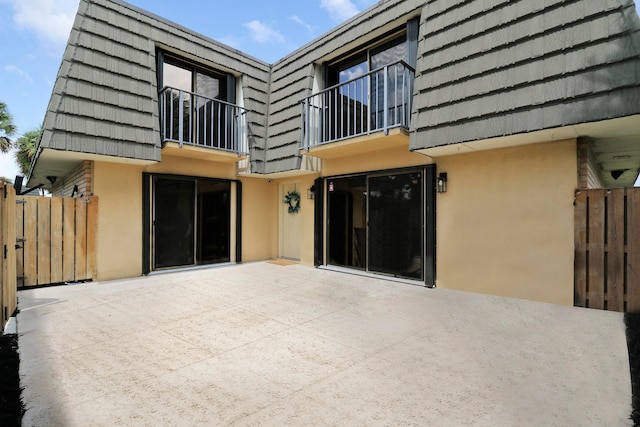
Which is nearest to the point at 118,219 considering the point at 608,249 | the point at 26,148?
the point at 608,249

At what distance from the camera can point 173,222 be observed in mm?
6922

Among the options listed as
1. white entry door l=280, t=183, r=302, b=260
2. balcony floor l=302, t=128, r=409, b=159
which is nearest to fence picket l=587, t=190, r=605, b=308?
balcony floor l=302, t=128, r=409, b=159

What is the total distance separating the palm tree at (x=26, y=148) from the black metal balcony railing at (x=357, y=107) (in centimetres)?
1606

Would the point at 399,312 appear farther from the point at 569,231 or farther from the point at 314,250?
the point at 314,250

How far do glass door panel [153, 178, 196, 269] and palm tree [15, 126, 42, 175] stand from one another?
44.0ft

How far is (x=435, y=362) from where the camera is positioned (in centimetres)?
264

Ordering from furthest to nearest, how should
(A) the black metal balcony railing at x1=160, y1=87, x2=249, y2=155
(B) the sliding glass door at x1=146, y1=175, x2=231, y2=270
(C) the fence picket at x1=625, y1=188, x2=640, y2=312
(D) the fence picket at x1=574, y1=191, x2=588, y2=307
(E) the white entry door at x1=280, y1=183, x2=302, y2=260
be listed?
(E) the white entry door at x1=280, y1=183, x2=302, y2=260, (B) the sliding glass door at x1=146, y1=175, x2=231, y2=270, (A) the black metal balcony railing at x1=160, y1=87, x2=249, y2=155, (D) the fence picket at x1=574, y1=191, x2=588, y2=307, (C) the fence picket at x1=625, y1=188, x2=640, y2=312

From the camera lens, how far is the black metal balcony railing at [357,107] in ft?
18.6

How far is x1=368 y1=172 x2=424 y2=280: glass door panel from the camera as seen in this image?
18.9 feet

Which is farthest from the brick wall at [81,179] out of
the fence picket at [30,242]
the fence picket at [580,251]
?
the fence picket at [580,251]

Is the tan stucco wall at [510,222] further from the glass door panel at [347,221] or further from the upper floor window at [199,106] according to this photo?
the upper floor window at [199,106]

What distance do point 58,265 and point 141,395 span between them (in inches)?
198

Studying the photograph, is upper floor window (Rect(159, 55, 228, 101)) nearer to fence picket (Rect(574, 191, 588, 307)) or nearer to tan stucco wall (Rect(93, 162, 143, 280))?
tan stucco wall (Rect(93, 162, 143, 280))

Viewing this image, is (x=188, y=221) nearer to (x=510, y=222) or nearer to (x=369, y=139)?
(x=369, y=139)
